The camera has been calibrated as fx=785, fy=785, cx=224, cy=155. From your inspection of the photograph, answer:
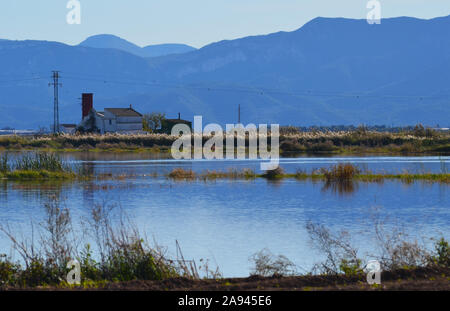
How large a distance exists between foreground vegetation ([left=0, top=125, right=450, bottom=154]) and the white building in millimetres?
13581

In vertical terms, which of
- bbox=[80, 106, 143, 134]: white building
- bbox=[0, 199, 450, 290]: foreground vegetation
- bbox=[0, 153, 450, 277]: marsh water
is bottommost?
bbox=[0, 153, 450, 277]: marsh water

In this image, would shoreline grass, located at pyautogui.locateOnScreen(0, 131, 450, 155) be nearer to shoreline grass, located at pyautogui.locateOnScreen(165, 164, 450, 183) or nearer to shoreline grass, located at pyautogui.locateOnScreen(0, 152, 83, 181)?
shoreline grass, located at pyautogui.locateOnScreen(165, 164, 450, 183)

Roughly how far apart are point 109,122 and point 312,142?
36156 millimetres

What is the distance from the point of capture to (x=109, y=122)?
359ft

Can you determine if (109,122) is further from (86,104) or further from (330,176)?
(330,176)

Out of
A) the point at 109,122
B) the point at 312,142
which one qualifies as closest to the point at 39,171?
the point at 312,142

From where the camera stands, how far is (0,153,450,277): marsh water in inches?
736

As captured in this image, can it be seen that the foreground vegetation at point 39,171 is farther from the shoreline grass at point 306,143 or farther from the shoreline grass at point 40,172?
the shoreline grass at point 306,143

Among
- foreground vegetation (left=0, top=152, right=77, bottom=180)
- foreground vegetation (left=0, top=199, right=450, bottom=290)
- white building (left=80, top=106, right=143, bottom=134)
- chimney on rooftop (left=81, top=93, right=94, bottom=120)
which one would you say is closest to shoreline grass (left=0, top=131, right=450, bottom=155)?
white building (left=80, top=106, right=143, bottom=134)

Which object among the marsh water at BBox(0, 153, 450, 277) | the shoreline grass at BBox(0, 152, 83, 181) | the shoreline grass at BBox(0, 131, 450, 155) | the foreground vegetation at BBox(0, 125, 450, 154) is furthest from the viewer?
the foreground vegetation at BBox(0, 125, 450, 154)
